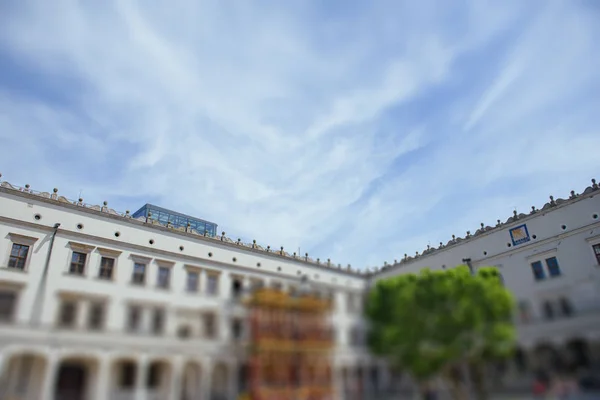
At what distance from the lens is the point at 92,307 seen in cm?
1784

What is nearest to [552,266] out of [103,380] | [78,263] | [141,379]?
[141,379]

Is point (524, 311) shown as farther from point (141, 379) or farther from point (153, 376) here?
point (141, 379)

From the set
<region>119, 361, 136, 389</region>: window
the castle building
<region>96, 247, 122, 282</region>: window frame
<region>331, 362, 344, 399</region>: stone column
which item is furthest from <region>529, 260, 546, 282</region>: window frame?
<region>96, 247, 122, 282</region>: window frame

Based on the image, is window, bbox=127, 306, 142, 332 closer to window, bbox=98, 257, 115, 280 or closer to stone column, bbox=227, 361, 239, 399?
stone column, bbox=227, 361, 239, 399

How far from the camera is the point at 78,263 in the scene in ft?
90.8

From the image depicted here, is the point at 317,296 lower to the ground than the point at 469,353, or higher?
higher

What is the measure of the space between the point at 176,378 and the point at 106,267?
49.7ft

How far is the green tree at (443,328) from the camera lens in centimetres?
1755

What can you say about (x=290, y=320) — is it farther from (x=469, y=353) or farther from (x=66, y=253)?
(x=66, y=253)

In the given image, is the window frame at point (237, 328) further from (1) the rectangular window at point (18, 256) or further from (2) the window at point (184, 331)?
(1) the rectangular window at point (18, 256)

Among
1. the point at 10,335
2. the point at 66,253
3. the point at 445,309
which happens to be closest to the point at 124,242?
the point at 66,253

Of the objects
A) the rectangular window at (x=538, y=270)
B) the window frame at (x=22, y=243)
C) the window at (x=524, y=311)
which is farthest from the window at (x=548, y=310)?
the window frame at (x=22, y=243)

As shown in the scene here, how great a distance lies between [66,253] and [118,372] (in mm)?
13962

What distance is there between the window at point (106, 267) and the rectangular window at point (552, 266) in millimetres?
32626
